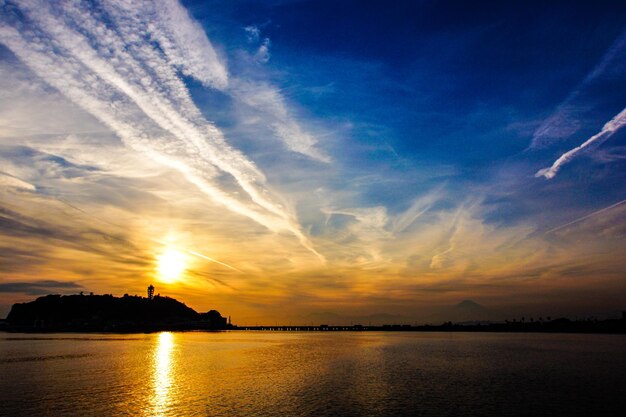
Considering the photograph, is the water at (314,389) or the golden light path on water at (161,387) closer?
the water at (314,389)

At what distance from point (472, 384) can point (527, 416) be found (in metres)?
15.1

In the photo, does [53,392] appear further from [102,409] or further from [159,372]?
[159,372]

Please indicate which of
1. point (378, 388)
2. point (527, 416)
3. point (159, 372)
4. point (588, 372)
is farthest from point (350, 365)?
point (527, 416)

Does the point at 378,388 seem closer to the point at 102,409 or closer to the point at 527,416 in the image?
the point at 527,416

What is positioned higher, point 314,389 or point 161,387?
point 161,387

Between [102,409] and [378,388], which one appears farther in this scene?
[378,388]

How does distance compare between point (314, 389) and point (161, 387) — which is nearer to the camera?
point (314, 389)

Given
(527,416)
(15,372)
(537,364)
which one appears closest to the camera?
(527,416)

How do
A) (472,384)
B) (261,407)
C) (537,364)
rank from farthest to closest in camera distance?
(537,364) → (472,384) → (261,407)

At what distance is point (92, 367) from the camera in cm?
6300

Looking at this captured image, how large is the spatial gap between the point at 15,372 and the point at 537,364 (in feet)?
250

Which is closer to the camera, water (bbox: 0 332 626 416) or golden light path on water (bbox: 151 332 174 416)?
water (bbox: 0 332 626 416)

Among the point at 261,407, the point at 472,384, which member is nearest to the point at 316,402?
the point at 261,407

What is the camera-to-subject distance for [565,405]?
116 feet
